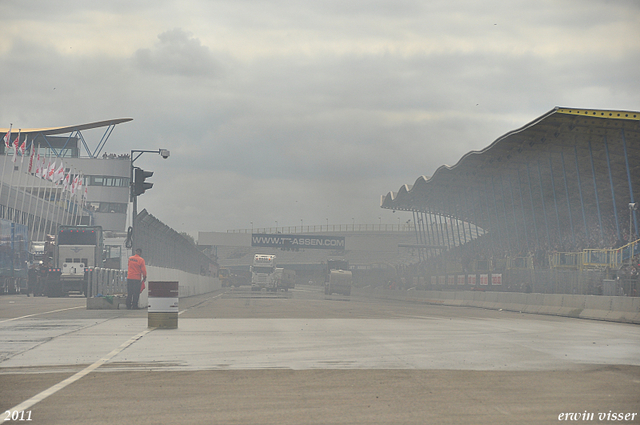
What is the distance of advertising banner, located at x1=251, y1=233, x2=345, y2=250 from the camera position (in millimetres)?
109750

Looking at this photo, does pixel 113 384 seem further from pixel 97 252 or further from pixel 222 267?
pixel 222 267

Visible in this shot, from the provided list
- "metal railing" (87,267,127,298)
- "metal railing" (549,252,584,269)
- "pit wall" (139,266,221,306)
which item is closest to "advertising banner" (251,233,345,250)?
"pit wall" (139,266,221,306)

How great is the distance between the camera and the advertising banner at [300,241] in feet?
360

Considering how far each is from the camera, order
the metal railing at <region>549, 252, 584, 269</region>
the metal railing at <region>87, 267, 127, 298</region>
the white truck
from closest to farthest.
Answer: the metal railing at <region>87, 267, 127, 298</region>
the metal railing at <region>549, 252, 584, 269</region>
the white truck

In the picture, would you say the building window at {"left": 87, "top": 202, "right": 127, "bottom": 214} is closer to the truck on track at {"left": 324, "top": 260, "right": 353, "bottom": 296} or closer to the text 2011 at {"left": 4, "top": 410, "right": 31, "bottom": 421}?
the truck on track at {"left": 324, "top": 260, "right": 353, "bottom": 296}

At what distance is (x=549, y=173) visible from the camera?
57875 millimetres

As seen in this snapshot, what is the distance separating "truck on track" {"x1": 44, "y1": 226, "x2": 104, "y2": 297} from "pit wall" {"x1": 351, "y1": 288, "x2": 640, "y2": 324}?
66.7ft

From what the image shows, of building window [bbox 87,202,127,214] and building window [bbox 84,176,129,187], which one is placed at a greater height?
building window [bbox 84,176,129,187]

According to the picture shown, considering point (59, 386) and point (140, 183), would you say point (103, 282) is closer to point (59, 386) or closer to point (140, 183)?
point (140, 183)

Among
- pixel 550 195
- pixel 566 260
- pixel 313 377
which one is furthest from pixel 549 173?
pixel 313 377

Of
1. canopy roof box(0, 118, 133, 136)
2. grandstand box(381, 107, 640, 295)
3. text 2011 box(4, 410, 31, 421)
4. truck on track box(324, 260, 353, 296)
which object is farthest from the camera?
canopy roof box(0, 118, 133, 136)

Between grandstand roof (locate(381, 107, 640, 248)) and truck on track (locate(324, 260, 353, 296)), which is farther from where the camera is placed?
truck on track (locate(324, 260, 353, 296))

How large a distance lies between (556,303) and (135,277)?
14.9 meters

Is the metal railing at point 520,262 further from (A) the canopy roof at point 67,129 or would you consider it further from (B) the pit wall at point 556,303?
(A) the canopy roof at point 67,129
